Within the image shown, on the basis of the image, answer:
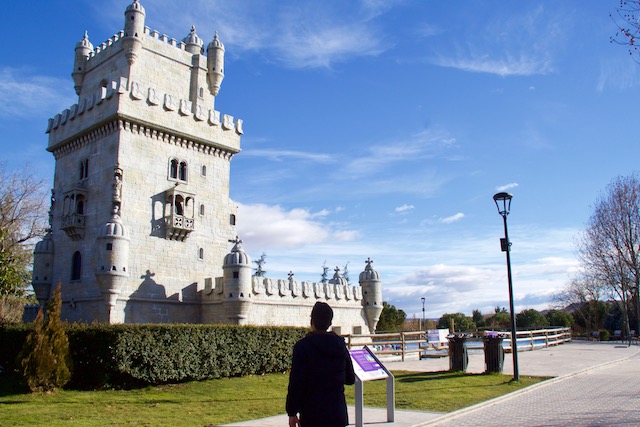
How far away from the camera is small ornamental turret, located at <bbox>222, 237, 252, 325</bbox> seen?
84.3 feet

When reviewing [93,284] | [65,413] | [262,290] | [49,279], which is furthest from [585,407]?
[49,279]

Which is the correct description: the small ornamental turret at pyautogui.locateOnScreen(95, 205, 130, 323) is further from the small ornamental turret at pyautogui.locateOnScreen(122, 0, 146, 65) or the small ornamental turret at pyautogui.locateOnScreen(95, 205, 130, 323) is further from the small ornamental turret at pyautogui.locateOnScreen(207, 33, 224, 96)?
the small ornamental turret at pyautogui.locateOnScreen(207, 33, 224, 96)

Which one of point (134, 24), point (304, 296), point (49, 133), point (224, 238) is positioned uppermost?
point (134, 24)

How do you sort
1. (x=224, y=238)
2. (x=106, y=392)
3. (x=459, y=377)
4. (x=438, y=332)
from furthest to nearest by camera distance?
1. (x=438, y=332)
2. (x=224, y=238)
3. (x=459, y=377)
4. (x=106, y=392)

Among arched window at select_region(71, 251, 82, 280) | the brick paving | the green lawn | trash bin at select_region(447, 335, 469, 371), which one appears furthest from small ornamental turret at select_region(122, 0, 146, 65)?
A: the brick paving

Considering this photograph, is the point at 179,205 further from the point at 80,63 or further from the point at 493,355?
the point at 493,355

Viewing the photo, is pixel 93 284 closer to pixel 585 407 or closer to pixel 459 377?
pixel 459 377

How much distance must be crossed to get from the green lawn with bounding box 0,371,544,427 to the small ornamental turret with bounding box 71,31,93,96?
64.2ft

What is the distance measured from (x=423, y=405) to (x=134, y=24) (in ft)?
78.7

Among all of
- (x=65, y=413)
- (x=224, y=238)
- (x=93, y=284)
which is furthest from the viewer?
(x=224, y=238)

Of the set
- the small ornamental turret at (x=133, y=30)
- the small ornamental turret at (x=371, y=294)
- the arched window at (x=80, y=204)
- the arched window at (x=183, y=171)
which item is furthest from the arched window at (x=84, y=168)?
the small ornamental turret at (x=371, y=294)

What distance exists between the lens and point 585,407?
11.9m

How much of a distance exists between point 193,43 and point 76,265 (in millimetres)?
13884

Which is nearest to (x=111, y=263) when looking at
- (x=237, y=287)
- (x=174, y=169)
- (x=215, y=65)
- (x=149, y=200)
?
(x=149, y=200)
